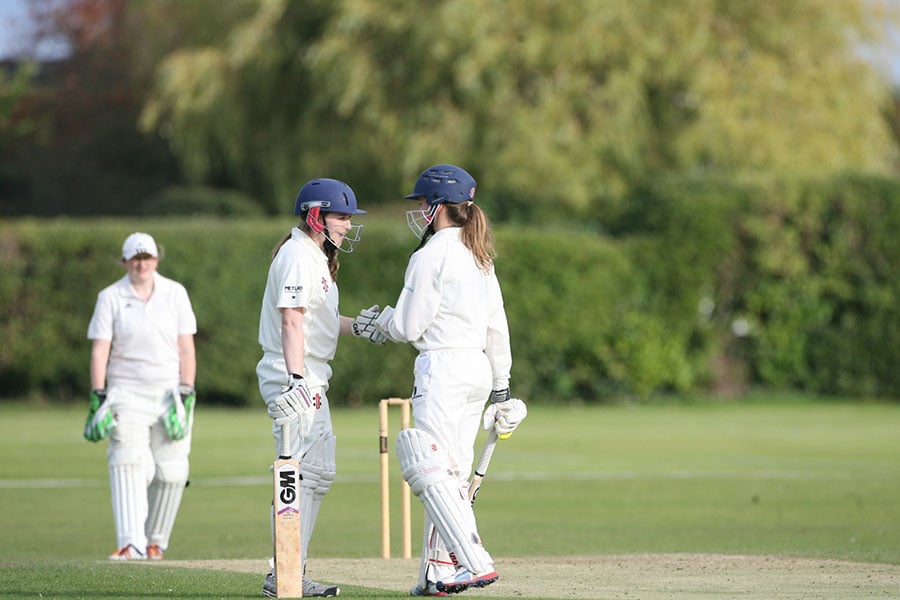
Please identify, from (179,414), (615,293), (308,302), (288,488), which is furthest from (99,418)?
(615,293)

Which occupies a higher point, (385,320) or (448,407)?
(385,320)

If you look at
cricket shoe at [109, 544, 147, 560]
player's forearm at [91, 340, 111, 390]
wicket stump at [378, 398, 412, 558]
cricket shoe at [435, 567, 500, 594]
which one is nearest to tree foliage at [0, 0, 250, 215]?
player's forearm at [91, 340, 111, 390]

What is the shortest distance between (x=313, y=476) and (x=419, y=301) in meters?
0.97

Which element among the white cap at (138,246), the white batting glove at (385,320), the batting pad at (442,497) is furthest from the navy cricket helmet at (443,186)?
the white cap at (138,246)

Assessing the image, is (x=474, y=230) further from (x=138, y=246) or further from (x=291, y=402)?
(x=138, y=246)

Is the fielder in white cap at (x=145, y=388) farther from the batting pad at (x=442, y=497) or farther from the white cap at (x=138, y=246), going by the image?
the batting pad at (x=442, y=497)

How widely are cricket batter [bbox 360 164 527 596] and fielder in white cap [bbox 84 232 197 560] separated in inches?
113

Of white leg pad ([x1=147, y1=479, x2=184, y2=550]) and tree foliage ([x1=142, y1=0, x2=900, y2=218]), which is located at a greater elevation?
tree foliage ([x1=142, y1=0, x2=900, y2=218])

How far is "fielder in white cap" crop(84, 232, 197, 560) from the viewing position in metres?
8.93

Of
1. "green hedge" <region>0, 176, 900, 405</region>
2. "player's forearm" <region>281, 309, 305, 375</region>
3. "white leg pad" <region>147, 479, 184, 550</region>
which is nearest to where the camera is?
"player's forearm" <region>281, 309, 305, 375</region>

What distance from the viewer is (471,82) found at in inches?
1006

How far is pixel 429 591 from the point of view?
6.46 metres

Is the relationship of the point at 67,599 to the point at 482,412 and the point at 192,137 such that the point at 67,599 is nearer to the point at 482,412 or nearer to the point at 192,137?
the point at 482,412

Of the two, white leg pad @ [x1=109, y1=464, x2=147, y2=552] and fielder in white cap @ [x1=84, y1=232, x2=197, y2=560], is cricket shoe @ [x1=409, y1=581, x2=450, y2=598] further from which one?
fielder in white cap @ [x1=84, y1=232, x2=197, y2=560]
